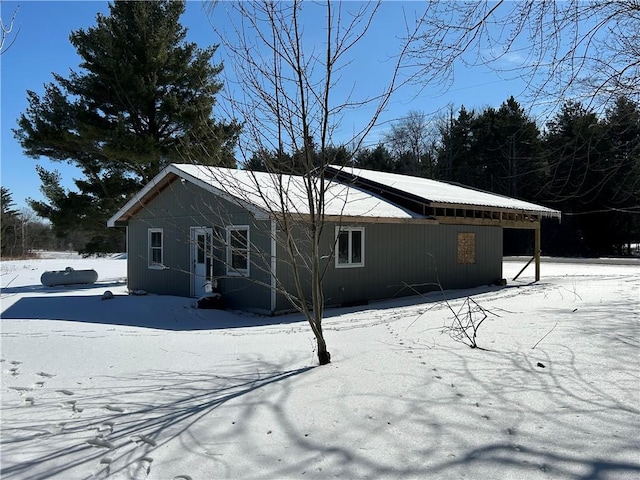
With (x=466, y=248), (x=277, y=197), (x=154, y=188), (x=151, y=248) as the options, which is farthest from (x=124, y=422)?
(x=466, y=248)

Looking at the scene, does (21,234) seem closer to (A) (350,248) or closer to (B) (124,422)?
(A) (350,248)

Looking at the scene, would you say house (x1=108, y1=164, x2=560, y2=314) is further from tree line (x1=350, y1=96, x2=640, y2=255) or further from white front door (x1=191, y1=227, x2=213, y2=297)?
tree line (x1=350, y1=96, x2=640, y2=255)

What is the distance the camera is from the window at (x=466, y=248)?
14984 millimetres

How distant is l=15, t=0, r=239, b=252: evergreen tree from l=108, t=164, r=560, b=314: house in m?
5.08

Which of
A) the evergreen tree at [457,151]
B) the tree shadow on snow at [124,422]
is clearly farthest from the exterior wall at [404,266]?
the evergreen tree at [457,151]

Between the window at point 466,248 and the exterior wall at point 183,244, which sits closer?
the exterior wall at point 183,244

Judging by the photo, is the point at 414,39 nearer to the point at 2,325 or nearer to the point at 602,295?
the point at 2,325

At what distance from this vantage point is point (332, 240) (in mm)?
11258

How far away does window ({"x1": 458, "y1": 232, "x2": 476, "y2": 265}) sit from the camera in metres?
15.0

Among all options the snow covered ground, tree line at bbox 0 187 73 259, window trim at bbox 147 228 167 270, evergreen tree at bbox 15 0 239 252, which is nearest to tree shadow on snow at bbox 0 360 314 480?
the snow covered ground

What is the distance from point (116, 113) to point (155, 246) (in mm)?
8091

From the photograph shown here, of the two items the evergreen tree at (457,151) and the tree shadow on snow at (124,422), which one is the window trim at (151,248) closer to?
the tree shadow on snow at (124,422)

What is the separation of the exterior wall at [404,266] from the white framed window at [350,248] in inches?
5.7

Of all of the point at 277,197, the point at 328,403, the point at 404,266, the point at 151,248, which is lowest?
the point at 328,403
